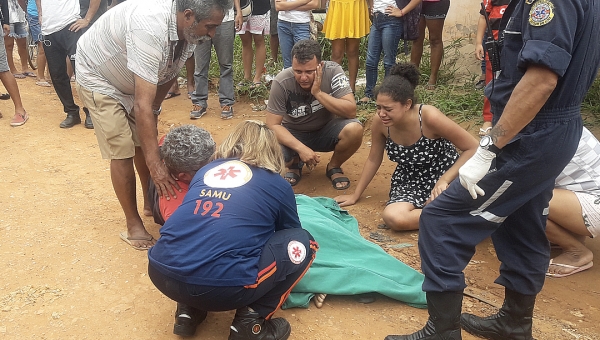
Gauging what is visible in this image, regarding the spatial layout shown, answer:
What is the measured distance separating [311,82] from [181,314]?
7.64ft

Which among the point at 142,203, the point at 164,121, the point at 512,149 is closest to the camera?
the point at 512,149

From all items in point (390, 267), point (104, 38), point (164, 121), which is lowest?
point (164, 121)

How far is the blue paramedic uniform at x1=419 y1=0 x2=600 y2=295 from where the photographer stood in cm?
195

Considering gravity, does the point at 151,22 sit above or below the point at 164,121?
above

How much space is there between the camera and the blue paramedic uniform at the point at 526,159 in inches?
76.8

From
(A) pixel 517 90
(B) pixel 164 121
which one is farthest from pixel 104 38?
(B) pixel 164 121

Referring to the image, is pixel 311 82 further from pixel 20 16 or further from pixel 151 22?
pixel 20 16

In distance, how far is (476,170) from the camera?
214 cm

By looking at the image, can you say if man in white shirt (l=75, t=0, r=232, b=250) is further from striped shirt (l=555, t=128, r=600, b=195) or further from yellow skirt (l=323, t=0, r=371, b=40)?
yellow skirt (l=323, t=0, r=371, b=40)

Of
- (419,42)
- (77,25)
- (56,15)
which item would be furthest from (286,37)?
(56,15)

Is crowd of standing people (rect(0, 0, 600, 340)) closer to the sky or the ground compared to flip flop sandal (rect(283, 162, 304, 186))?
closer to the sky

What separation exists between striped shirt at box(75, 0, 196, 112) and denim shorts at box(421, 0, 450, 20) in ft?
11.0

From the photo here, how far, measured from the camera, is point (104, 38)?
3.27 metres

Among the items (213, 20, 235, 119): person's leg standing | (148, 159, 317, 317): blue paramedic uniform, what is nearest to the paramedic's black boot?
(213, 20, 235, 119): person's leg standing
